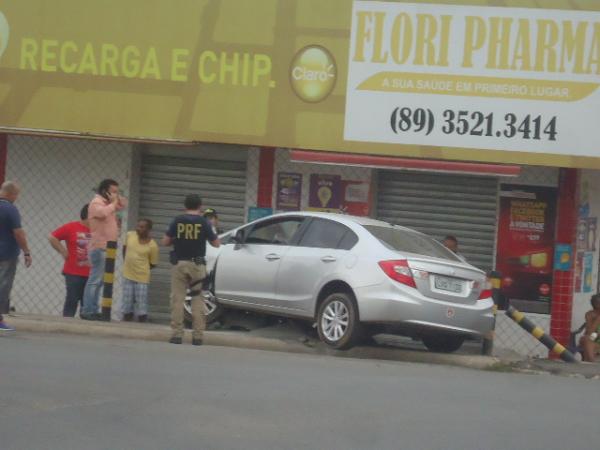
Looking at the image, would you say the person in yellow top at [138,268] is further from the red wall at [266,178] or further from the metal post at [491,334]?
the metal post at [491,334]

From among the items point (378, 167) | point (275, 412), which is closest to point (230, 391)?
point (275, 412)

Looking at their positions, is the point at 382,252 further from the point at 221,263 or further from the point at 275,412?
the point at 275,412

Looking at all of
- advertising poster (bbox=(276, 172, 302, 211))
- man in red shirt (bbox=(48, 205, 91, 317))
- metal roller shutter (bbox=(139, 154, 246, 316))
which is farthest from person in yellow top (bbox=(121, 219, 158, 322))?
advertising poster (bbox=(276, 172, 302, 211))

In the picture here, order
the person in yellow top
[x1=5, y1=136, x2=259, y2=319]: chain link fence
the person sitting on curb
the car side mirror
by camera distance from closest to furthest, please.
→ 1. the car side mirror
2. the person sitting on curb
3. the person in yellow top
4. [x1=5, y1=136, x2=259, y2=319]: chain link fence

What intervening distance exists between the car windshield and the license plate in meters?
0.45

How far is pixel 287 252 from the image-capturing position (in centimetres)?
1387

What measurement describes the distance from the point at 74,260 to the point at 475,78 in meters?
6.11

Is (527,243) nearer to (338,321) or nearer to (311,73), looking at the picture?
(311,73)

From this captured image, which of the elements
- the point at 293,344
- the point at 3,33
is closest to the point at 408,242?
the point at 293,344

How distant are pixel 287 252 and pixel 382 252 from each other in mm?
1430

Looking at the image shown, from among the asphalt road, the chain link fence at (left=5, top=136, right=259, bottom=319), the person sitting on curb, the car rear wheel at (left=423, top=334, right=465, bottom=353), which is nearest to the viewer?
the asphalt road

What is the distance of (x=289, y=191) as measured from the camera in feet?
58.6

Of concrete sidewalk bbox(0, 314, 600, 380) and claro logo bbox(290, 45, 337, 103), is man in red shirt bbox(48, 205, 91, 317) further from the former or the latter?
claro logo bbox(290, 45, 337, 103)

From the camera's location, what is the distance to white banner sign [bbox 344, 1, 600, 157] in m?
16.4
